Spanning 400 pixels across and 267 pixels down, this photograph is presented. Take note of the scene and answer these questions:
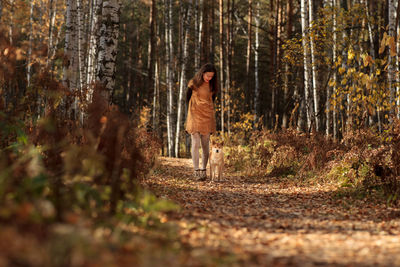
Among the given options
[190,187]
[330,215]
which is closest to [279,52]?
[190,187]

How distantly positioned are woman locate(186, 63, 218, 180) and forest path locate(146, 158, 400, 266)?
148 centimetres

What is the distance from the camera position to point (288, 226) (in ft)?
13.1

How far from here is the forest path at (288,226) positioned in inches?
113

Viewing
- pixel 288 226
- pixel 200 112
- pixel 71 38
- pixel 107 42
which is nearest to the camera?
pixel 288 226

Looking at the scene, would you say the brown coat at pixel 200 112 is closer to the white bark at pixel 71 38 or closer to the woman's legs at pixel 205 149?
the woman's legs at pixel 205 149

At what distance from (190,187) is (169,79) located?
11404mm

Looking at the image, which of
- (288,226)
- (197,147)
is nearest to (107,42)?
(197,147)

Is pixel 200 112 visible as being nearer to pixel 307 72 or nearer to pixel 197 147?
pixel 197 147

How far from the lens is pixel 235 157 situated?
1127 cm

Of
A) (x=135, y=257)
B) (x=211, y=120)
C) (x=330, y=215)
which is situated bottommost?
(x=330, y=215)

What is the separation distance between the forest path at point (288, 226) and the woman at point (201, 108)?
148 centimetres

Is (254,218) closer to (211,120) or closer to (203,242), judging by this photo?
(203,242)

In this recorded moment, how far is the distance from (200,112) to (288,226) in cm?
445

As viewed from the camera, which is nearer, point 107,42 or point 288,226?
point 288,226
